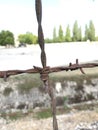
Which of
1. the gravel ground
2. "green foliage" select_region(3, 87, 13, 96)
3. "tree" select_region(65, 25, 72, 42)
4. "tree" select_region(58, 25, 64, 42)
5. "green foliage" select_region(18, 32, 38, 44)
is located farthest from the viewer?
"green foliage" select_region(18, 32, 38, 44)

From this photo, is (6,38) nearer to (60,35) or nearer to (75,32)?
(60,35)

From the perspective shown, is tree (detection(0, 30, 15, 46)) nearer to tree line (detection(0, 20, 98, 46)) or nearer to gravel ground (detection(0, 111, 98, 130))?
tree line (detection(0, 20, 98, 46))

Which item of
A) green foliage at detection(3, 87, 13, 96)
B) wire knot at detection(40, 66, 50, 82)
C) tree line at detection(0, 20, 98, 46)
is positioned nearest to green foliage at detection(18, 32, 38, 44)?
tree line at detection(0, 20, 98, 46)

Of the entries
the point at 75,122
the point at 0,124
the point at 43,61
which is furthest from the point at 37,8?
the point at 0,124

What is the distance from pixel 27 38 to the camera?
5988cm

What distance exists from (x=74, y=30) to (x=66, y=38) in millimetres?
1581

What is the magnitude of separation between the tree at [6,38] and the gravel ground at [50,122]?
159 ft

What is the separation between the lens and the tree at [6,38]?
53.0 meters

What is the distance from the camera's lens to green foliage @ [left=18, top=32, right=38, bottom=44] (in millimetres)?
57938

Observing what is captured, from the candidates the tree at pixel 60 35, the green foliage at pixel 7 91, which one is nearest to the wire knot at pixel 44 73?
the green foliage at pixel 7 91

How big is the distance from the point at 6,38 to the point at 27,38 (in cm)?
660

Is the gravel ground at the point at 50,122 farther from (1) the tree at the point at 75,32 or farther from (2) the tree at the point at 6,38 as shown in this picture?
(1) the tree at the point at 75,32

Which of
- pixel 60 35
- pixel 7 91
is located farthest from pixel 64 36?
pixel 7 91

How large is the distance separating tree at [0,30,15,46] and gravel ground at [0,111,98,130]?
159 feet
